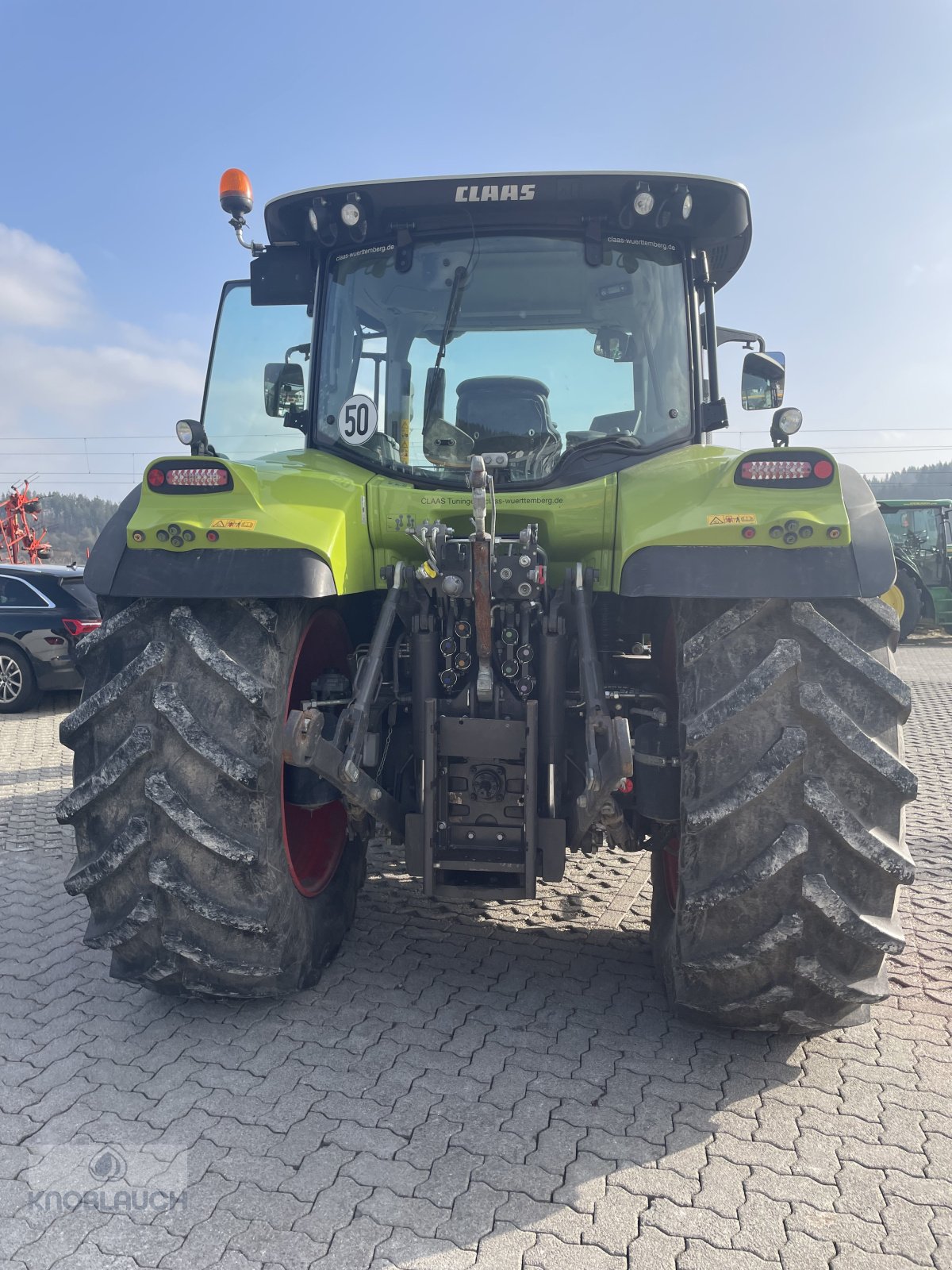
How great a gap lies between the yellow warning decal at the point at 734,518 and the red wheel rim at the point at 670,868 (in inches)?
43.9

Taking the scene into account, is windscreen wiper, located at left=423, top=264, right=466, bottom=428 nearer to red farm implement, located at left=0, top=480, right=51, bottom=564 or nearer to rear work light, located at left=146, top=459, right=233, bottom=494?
rear work light, located at left=146, top=459, right=233, bottom=494

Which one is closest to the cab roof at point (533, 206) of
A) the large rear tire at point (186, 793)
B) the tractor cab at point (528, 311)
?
the tractor cab at point (528, 311)

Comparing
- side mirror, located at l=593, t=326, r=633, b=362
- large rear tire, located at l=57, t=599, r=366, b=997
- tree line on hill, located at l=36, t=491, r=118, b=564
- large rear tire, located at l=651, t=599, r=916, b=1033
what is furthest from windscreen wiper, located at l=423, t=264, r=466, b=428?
tree line on hill, located at l=36, t=491, r=118, b=564

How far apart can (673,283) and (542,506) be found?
1102 millimetres

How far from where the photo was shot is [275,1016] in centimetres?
309

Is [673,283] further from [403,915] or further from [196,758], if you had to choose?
[403,915]

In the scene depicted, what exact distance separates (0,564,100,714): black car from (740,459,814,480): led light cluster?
888 centimetres

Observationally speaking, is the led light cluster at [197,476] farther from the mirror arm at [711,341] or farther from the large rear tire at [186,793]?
the mirror arm at [711,341]

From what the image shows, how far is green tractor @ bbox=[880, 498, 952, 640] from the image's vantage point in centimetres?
1658

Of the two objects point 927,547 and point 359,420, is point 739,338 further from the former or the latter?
point 927,547

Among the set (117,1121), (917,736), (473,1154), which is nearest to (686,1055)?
(473,1154)

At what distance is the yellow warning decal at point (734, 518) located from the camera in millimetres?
2605

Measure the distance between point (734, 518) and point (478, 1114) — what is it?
1.85 metres

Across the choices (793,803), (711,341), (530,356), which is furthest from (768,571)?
(711,341)
